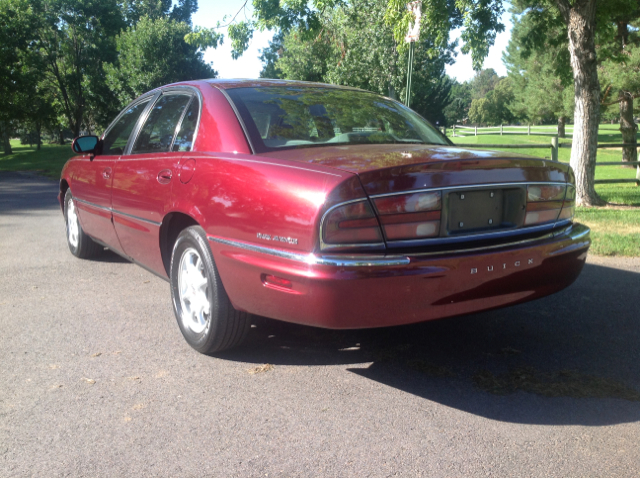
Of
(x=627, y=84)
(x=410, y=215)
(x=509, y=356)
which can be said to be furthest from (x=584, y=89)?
(x=627, y=84)

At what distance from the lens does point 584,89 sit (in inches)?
401

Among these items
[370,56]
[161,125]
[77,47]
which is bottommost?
[161,125]

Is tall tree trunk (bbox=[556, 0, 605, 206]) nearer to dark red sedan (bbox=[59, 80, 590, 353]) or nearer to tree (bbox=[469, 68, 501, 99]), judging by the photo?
→ dark red sedan (bbox=[59, 80, 590, 353])

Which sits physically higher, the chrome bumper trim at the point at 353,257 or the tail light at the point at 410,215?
the tail light at the point at 410,215

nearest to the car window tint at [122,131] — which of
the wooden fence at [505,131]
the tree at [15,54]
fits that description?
the tree at [15,54]

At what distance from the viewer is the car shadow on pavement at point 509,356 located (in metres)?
2.98

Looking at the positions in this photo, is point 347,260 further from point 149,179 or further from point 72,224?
point 72,224

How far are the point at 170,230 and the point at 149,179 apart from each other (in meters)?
0.40

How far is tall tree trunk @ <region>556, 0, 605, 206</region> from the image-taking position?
998 centimetres

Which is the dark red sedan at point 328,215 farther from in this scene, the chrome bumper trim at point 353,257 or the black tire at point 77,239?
the black tire at point 77,239

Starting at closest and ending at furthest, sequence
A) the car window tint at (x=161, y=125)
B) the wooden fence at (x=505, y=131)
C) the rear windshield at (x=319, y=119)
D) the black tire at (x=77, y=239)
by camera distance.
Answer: the rear windshield at (x=319, y=119) < the car window tint at (x=161, y=125) < the black tire at (x=77, y=239) < the wooden fence at (x=505, y=131)

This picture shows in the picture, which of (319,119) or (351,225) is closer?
(351,225)

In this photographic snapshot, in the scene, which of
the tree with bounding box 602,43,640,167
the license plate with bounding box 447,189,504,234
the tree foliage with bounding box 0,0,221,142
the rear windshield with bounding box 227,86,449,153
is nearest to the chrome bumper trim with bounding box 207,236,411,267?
the license plate with bounding box 447,189,504,234

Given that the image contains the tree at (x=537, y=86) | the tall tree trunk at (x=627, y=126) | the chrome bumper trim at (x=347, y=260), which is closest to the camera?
the chrome bumper trim at (x=347, y=260)
